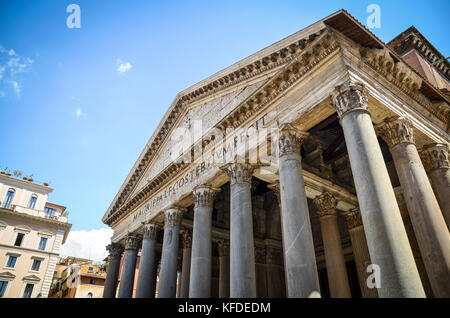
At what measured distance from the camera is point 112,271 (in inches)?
637

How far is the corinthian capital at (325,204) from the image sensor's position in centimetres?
1014

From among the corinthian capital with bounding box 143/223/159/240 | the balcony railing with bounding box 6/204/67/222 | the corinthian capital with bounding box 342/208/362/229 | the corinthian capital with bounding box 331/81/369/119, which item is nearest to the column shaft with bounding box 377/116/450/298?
the corinthian capital with bounding box 331/81/369/119

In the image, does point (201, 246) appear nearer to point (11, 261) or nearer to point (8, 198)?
point (11, 261)

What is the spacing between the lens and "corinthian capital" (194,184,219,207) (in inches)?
402

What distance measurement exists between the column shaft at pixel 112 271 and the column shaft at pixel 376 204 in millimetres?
14192

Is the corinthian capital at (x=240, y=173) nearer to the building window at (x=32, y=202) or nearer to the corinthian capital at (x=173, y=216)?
the corinthian capital at (x=173, y=216)

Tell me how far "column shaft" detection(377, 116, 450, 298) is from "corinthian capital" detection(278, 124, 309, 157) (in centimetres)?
212

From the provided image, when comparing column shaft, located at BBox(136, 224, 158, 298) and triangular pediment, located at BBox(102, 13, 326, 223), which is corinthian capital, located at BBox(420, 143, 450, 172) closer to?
triangular pediment, located at BBox(102, 13, 326, 223)

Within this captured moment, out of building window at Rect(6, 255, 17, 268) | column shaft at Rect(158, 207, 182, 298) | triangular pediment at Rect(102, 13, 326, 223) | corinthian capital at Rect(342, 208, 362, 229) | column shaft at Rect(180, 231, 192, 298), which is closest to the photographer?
triangular pediment at Rect(102, 13, 326, 223)

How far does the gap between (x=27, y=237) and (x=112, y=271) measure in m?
14.6

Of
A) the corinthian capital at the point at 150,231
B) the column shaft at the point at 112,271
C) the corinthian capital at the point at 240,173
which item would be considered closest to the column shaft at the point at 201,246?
the corinthian capital at the point at 240,173

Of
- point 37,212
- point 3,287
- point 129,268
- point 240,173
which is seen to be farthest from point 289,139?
point 37,212

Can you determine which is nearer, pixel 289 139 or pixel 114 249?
pixel 289 139
